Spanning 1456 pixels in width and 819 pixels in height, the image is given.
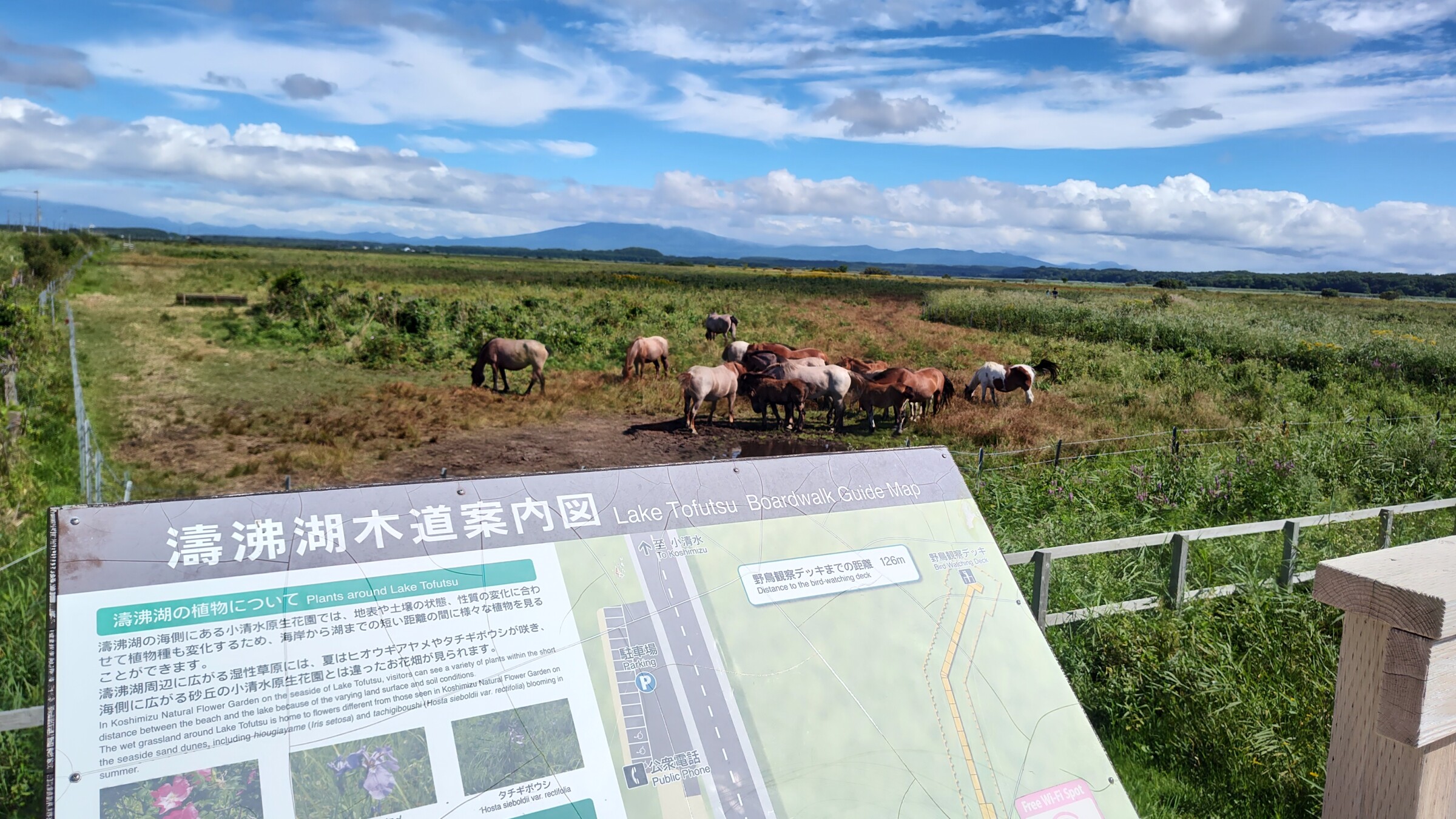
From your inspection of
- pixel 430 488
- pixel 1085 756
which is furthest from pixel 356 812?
pixel 1085 756

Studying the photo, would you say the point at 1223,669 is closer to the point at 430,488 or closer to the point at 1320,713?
the point at 1320,713

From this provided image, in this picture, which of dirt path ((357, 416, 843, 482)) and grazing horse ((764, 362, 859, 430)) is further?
grazing horse ((764, 362, 859, 430))

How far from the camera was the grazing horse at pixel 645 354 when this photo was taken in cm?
2027

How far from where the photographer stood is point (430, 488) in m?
2.44

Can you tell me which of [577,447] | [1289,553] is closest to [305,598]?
[1289,553]

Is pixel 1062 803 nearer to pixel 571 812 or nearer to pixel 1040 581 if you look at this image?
pixel 571 812

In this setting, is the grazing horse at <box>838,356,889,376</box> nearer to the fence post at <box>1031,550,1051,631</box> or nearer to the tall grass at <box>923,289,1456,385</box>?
the tall grass at <box>923,289,1456,385</box>

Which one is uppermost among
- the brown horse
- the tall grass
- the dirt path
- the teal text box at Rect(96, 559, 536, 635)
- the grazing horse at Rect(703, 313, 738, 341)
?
the tall grass

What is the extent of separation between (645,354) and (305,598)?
1885 cm

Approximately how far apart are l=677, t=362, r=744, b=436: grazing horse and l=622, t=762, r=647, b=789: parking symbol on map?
44.7ft

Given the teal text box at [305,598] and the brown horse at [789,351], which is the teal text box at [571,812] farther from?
the brown horse at [789,351]

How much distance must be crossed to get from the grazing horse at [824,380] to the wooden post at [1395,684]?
14.5 meters

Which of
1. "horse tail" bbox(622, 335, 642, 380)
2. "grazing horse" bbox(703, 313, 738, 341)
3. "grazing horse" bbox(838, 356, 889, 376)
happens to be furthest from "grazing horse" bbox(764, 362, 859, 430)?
"grazing horse" bbox(703, 313, 738, 341)

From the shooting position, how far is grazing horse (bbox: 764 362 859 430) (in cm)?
1650
